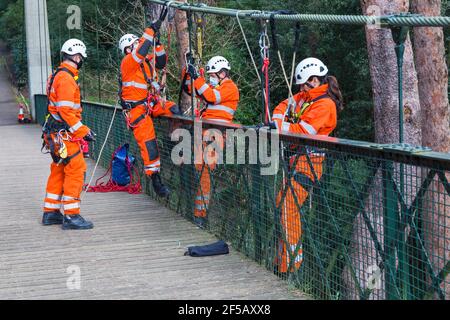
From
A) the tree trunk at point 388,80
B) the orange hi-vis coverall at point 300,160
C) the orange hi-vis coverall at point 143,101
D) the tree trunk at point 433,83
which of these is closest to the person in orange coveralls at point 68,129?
the orange hi-vis coverall at point 143,101

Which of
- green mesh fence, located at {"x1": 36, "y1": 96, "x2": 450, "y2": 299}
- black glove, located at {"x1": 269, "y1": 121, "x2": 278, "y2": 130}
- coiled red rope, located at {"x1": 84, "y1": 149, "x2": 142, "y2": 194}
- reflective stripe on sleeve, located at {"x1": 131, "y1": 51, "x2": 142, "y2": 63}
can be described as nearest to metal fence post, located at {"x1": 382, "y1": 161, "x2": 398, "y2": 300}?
green mesh fence, located at {"x1": 36, "y1": 96, "x2": 450, "y2": 299}

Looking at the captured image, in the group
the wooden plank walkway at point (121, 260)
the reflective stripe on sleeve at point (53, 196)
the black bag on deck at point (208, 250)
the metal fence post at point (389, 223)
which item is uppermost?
the metal fence post at point (389, 223)

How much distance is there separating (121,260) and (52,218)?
1628 mm

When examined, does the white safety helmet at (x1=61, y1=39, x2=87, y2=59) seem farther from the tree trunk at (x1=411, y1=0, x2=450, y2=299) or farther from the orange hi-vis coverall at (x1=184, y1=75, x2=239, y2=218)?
the tree trunk at (x1=411, y1=0, x2=450, y2=299)

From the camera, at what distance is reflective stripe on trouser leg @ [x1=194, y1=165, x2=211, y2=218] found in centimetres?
694

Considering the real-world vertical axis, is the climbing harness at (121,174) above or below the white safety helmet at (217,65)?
below

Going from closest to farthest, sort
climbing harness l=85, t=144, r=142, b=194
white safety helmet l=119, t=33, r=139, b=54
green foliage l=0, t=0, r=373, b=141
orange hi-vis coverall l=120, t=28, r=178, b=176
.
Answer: orange hi-vis coverall l=120, t=28, r=178, b=176 → white safety helmet l=119, t=33, r=139, b=54 → climbing harness l=85, t=144, r=142, b=194 → green foliage l=0, t=0, r=373, b=141

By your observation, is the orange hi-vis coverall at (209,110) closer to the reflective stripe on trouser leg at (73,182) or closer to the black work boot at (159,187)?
the black work boot at (159,187)

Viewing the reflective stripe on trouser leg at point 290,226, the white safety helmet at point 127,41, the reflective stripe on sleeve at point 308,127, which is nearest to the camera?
the reflective stripe on trouser leg at point 290,226

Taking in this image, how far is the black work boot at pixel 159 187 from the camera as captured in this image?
7.79m

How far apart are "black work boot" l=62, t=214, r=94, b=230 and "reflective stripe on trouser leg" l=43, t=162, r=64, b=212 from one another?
284 millimetres

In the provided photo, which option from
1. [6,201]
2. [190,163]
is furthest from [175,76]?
[190,163]

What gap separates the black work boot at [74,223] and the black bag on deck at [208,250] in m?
1.39
